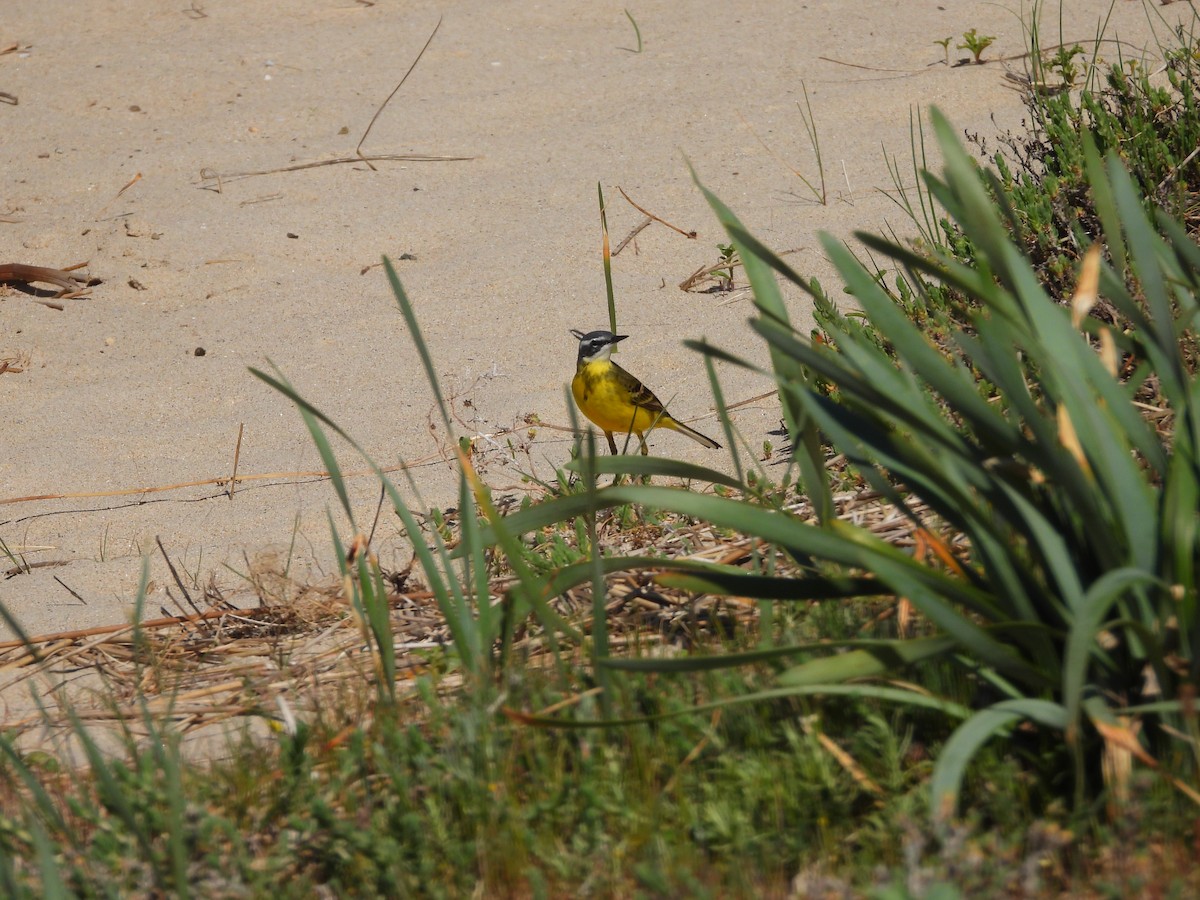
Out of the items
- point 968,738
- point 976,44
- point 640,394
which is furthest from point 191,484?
point 976,44

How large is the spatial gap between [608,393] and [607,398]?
1.0 inches

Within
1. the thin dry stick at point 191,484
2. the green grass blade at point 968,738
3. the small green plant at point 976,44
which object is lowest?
the green grass blade at point 968,738

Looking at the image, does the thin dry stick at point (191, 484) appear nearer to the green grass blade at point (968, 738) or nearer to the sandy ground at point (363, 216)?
the sandy ground at point (363, 216)

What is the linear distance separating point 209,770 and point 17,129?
21.5ft

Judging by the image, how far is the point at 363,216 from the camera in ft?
24.0

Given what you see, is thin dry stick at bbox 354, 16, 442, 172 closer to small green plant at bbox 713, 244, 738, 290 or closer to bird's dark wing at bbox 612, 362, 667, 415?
small green plant at bbox 713, 244, 738, 290

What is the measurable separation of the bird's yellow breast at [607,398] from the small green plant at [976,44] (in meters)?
3.44

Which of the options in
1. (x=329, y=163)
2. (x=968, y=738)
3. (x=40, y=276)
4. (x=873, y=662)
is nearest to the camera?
(x=968, y=738)

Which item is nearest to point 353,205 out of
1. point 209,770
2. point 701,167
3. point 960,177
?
point 701,167

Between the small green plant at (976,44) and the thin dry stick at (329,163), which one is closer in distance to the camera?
the small green plant at (976,44)

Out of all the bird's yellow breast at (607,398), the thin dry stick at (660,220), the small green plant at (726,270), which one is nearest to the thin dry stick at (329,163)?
the thin dry stick at (660,220)

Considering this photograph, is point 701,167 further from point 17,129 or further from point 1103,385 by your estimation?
point 1103,385

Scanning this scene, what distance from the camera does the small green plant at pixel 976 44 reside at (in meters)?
7.38

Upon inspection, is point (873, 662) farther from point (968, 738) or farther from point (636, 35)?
point (636, 35)
